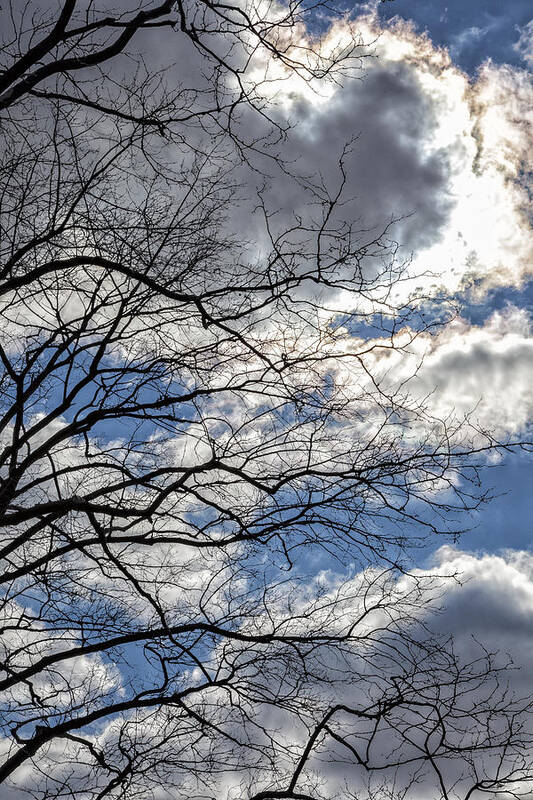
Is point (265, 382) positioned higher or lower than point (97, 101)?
lower

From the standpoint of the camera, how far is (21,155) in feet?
20.8

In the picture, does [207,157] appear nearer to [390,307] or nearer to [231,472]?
[390,307]

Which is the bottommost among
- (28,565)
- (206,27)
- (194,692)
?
(194,692)

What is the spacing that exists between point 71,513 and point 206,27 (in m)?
4.72

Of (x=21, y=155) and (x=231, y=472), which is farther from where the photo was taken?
(x=231, y=472)

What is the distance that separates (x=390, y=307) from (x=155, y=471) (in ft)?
8.78

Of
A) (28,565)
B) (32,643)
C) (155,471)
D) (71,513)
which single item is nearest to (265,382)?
(155,471)

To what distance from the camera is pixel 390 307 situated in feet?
21.3

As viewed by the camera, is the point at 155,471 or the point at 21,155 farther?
the point at 155,471

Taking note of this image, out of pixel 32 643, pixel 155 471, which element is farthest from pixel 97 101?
pixel 32 643

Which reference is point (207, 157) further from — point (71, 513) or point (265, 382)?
point (71, 513)

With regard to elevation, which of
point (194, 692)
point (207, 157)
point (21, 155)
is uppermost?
point (207, 157)

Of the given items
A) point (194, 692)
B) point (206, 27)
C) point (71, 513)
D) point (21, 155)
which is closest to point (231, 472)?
point (71, 513)

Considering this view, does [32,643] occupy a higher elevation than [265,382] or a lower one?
lower
